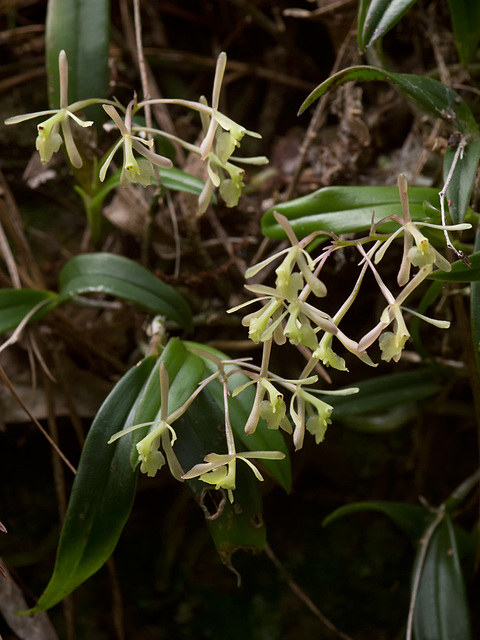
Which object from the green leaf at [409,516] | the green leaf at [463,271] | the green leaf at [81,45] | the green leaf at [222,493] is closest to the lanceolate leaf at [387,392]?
the green leaf at [409,516]

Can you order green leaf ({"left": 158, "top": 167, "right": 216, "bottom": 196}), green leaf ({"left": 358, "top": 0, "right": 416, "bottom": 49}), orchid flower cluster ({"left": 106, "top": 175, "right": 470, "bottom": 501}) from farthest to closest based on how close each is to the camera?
green leaf ({"left": 158, "top": 167, "right": 216, "bottom": 196}) < green leaf ({"left": 358, "top": 0, "right": 416, "bottom": 49}) < orchid flower cluster ({"left": 106, "top": 175, "right": 470, "bottom": 501})

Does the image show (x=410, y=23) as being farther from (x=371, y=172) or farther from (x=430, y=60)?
(x=371, y=172)

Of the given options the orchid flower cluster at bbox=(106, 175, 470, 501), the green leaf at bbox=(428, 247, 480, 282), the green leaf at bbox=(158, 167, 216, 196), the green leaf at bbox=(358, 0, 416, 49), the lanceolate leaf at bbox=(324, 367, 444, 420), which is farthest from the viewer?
the lanceolate leaf at bbox=(324, 367, 444, 420)

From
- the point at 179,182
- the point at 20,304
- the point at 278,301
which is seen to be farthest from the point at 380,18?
the point at 20,304

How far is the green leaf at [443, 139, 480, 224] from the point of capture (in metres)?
0.71

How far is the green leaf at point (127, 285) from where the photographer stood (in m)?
0.91

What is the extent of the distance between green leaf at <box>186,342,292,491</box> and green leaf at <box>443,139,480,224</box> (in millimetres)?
354

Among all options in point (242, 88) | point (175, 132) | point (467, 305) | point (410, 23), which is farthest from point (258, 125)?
point (467, 305)

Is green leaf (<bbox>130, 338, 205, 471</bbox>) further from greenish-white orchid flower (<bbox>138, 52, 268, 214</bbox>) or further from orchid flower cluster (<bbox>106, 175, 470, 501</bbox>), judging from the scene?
greenish-white orchid flower (<bbox>138, 52, 268, 214</bbox>)

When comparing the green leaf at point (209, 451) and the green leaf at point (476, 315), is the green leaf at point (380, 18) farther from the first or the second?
the green leaf at point (209, 451)

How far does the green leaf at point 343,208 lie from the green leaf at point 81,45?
0.39 m

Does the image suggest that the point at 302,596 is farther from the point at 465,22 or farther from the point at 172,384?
the point at 465,22

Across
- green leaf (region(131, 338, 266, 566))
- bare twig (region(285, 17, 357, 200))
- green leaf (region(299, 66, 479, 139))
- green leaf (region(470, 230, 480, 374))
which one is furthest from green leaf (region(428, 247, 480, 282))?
bare twig (region(285, 17, 357, 200))

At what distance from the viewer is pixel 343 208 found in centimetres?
82
